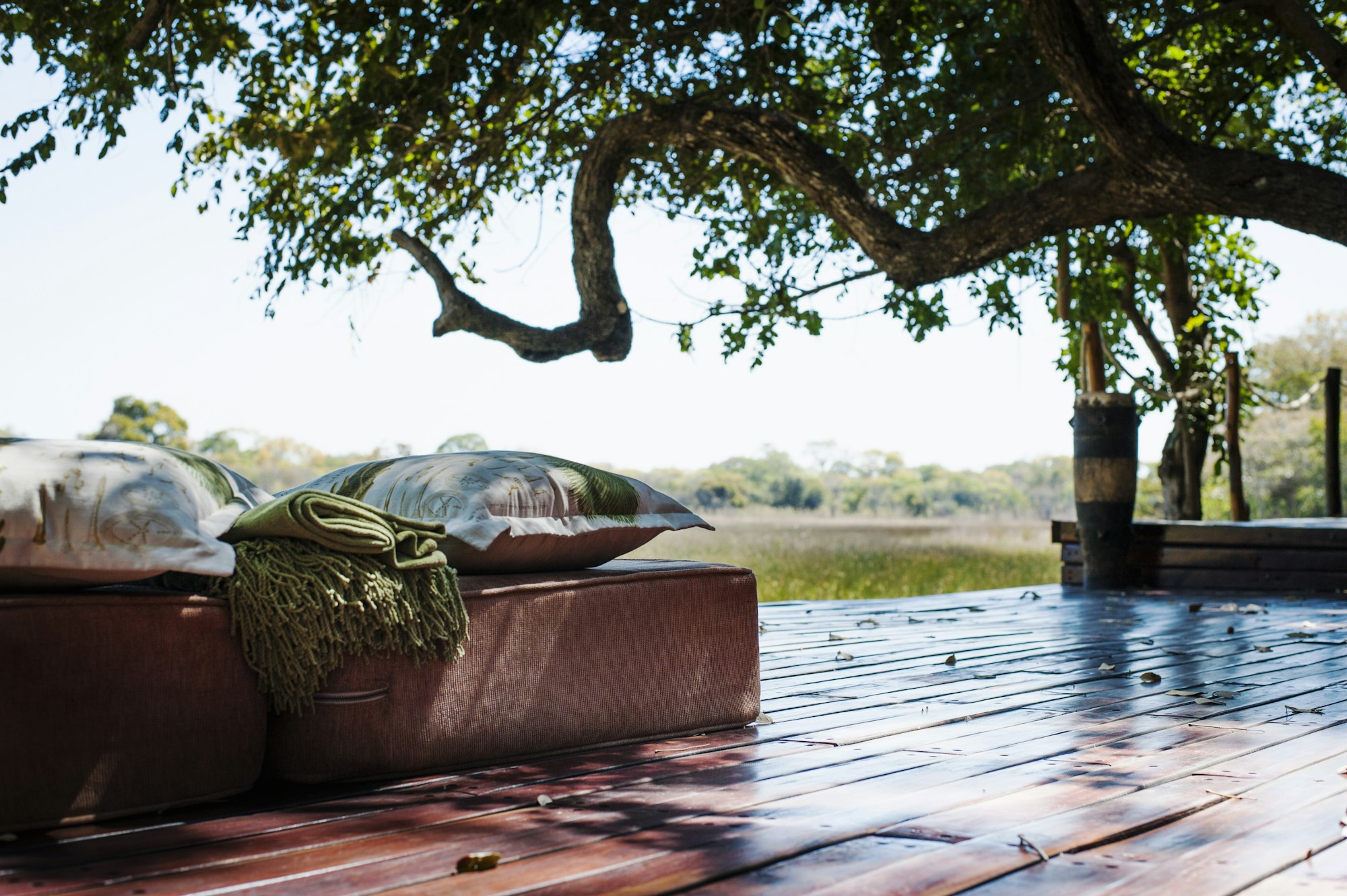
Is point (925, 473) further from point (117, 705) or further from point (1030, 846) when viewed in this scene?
point (117, 705)

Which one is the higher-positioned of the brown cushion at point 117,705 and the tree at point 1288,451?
the tree at point 1288,451

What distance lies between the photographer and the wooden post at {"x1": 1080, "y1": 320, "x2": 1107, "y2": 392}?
6.69 m

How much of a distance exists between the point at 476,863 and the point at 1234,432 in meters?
8.24

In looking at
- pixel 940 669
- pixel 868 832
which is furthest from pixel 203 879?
pixel 940 669

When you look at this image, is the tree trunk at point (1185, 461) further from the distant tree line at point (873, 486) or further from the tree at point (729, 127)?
the distant tree line at point (873, 486)

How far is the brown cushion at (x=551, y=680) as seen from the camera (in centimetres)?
207

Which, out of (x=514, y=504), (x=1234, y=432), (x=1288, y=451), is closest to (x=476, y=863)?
(x=514, y=504)

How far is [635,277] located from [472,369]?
13256 millimetres

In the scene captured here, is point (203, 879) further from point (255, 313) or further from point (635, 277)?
point (635, 277)

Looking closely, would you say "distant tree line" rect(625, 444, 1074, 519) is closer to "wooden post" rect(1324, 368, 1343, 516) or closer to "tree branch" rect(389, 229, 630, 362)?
"wooden post" rect(1324, 368, 1343, 516)

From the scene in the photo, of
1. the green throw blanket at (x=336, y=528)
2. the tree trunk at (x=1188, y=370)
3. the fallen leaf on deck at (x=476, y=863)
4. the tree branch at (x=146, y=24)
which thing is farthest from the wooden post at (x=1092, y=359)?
the fallen leaf on deck at (x=476, y=863)

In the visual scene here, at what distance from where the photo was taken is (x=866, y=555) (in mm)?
10766

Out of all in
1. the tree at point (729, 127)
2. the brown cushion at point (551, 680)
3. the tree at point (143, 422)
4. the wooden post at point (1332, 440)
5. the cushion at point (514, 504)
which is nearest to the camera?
the brown cushion at point (551, 680)

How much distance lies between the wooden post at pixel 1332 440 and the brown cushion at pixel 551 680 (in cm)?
791
